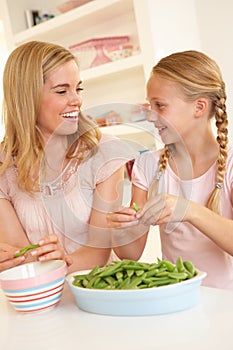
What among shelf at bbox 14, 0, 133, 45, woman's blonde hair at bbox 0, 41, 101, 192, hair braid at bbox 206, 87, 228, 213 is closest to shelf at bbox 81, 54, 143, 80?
shelf at bbox 14, 0, 133, 45

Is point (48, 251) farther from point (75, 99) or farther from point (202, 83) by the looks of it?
point (202, 83)

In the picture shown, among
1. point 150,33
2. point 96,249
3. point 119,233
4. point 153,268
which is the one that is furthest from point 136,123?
point 150,33

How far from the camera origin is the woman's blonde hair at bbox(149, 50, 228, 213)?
1.41 metres

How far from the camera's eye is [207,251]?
4.67ft

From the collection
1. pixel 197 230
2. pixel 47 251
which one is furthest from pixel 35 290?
pixel 197 230

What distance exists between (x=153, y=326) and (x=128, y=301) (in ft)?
0.24

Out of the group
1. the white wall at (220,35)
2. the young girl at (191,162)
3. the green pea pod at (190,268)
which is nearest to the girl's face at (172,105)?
the young girl at (191,162)

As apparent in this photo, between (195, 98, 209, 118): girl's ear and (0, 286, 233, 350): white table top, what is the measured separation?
2.10 ft

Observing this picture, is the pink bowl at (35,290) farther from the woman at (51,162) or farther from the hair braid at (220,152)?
the hair braid at (220,152)

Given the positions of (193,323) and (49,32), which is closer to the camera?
(193,323)

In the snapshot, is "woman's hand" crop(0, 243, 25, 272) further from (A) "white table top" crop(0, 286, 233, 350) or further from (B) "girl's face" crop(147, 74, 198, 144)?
(B) "girl's face" crop(147, 74, 198, 144)

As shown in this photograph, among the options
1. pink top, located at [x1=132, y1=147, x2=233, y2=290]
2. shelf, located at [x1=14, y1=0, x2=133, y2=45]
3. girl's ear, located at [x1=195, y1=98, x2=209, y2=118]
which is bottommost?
pink top, located at [x1=132, y1=147, x2=233, y2=290]

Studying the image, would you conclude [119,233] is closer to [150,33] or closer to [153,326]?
[153,326]

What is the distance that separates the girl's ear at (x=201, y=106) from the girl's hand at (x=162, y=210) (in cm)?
36
